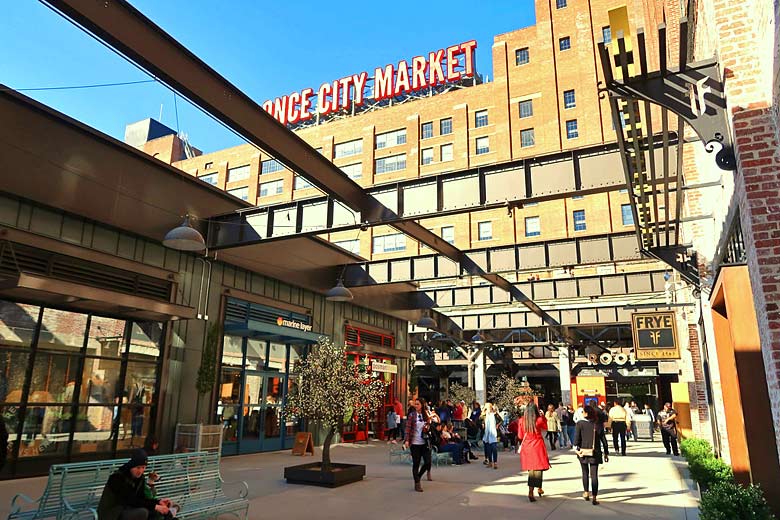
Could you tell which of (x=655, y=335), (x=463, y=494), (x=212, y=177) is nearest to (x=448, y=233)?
(x=212, y=177)

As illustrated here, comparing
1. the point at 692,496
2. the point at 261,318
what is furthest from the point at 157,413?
the point at 692,496

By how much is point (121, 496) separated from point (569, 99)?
44.7 m

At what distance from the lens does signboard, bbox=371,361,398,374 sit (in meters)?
23.8

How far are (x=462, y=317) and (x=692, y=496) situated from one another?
2026 cm

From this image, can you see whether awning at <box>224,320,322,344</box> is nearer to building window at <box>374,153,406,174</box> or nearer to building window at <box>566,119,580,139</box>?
building window at <box>566,119,580,139</box>

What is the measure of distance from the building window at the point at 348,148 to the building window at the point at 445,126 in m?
8.32

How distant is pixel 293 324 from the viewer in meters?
19.5

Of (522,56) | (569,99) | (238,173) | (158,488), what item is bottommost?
(158,488)

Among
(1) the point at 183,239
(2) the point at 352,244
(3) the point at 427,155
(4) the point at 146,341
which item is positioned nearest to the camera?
(1) the point at 183,239

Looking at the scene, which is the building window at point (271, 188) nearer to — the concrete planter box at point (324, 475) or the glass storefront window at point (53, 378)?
the glass storefront window at point (53, 378)

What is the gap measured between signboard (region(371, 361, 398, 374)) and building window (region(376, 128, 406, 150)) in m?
29.1

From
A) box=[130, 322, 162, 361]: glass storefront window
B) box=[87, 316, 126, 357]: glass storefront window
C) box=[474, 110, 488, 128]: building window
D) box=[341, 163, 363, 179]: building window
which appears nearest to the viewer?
box=[87, 316, 126, 357]: glass storefront window

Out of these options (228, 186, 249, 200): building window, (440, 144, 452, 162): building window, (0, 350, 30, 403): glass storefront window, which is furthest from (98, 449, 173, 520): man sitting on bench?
(228, 186, 249, 200): building window

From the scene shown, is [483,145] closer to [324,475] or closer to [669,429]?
[669,429]
